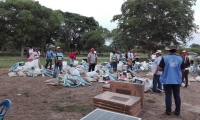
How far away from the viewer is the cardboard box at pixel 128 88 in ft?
14.9

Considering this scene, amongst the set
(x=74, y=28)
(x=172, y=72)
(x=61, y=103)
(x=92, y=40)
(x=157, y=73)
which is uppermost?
(x=74, y=28)

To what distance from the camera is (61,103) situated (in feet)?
17.1

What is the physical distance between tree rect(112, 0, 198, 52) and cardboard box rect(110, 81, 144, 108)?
70.1 ft

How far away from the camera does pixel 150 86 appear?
7117mm

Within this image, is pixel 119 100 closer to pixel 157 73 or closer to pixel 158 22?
pixel 157 73

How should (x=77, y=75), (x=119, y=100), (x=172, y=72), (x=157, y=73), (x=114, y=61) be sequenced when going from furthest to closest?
1. (x=114, y=61)
2. (x=77, y=75)
3. (x=157, y=73)
4. (x=172, y=72)
5. (x=119, y=100)

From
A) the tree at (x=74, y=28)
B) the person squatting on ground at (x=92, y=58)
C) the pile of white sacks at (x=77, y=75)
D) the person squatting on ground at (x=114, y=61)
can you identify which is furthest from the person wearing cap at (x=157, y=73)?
the tree at (x=74, y=28)

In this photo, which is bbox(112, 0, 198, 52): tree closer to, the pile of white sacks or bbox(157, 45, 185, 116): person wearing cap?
the pile of white sacks

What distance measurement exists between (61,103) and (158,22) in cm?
2314

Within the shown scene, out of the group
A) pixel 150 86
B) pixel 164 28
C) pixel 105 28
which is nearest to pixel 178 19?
pixel 164 28

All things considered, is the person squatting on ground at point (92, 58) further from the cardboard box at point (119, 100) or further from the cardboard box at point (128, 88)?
the cardboard box at point (119, 100)

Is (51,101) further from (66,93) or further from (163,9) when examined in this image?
(163,9)

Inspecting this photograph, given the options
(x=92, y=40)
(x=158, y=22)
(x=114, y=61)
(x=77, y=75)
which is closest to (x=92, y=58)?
(x=77, y=75)

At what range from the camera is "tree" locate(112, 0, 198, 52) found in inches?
→ 980
